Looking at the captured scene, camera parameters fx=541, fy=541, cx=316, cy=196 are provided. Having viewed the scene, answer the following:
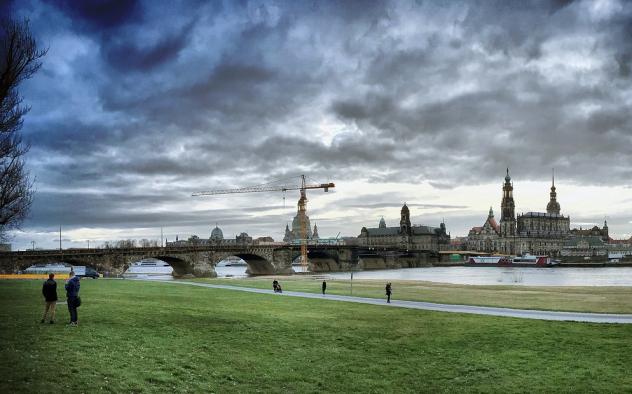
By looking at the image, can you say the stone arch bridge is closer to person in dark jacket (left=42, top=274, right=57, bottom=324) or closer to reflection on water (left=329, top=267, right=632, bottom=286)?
reflection on water (left=329, top=267, right=632, bottom=286)

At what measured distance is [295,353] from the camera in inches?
873

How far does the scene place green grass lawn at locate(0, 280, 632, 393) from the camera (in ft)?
55.9

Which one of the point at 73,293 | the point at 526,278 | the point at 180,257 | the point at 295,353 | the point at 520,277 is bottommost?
the point at 520,277

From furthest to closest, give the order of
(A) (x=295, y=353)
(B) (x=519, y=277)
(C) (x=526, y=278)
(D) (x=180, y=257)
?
(D) (x=180, y=257)
(B) (x=519, y=277)
(C) (x=526, y=278)
(A) (x=295, y=353)

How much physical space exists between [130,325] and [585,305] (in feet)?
105

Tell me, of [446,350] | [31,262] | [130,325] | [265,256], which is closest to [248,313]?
[130,325]

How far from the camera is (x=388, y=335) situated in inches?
1036

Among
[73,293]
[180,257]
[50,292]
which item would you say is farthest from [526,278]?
[50,292]

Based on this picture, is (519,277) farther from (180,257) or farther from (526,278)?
(180,257)

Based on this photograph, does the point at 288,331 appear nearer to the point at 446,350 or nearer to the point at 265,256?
the point at 446,350

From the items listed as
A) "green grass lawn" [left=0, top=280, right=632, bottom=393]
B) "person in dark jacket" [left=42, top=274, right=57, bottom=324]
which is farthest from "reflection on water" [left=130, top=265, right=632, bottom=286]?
"person in dark jacket" [left=42, top=274, right=57, bottom=324]

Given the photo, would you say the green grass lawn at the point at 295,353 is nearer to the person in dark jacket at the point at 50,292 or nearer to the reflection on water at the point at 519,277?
the person in dark jacket at the point at 50,292

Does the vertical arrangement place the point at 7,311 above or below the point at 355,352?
above

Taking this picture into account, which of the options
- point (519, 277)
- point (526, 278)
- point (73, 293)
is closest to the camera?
point (73, 293)
